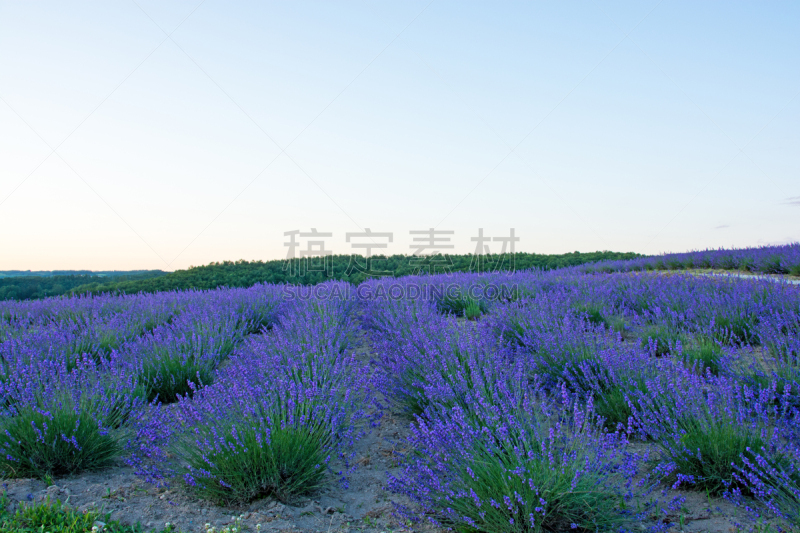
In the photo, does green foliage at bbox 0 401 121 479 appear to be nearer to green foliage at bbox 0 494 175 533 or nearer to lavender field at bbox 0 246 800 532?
lavender field at bbox 0 246 800 532

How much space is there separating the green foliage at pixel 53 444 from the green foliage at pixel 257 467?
0.64 metres

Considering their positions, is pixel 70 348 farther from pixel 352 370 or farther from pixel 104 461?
pixel 352 370

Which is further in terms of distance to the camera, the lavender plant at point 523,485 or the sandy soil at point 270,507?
the sandy soil at point 270,507

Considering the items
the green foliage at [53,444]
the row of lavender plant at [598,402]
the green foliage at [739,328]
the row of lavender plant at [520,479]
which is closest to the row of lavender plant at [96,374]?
the green foliage at [53,444]

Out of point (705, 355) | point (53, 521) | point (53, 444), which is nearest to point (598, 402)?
point (705, 355)

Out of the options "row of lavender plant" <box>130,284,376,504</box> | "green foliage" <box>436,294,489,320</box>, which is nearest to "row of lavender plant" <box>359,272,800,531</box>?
"row of lavender plant" <box>130,284,376,504</box>

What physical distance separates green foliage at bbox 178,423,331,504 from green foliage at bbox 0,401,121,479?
642mm

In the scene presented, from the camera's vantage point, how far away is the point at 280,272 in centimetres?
1237

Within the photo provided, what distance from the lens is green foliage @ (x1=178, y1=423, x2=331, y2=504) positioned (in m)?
1.95

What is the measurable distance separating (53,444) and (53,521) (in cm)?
55

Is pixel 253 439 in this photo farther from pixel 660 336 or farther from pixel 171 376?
pixel 660 336

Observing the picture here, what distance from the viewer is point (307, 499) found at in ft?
6.61

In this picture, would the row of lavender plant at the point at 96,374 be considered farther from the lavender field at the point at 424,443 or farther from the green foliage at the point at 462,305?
the green foliage at the point at 462,305

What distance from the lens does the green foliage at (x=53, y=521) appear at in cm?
172
